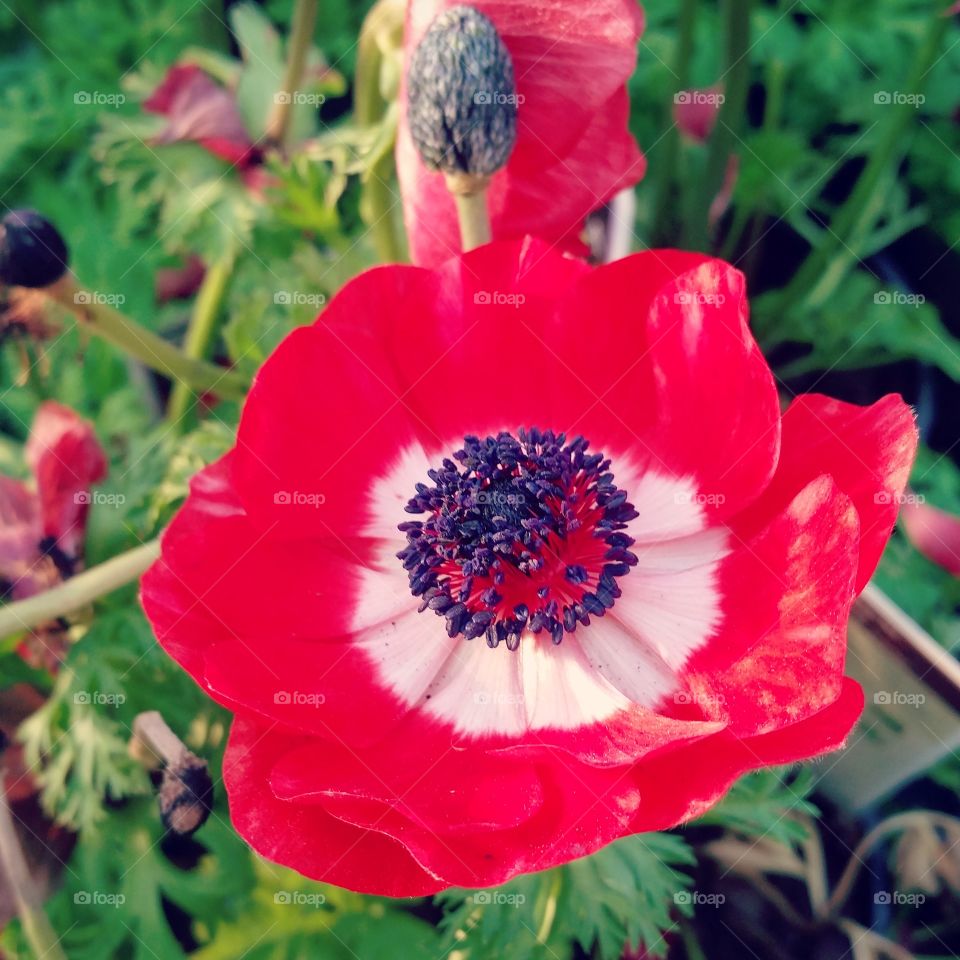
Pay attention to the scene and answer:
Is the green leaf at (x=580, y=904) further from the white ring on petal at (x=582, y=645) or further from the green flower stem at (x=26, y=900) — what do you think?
the green flower stem at (x=26, y=900)

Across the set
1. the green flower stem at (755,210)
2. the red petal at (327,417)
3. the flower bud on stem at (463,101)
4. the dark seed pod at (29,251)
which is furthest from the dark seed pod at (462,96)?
the green flower stem at (755,210)

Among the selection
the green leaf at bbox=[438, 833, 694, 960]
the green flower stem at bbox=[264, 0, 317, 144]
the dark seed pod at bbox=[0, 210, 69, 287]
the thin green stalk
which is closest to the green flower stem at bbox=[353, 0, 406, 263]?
the green flower stem at bbox=[264, 0, 317, 144]

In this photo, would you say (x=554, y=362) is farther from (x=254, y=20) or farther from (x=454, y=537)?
(x=254, y=20)

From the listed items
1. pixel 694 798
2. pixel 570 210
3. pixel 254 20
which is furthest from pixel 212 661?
pixel 254 20

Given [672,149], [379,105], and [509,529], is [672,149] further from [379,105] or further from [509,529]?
[509,529]

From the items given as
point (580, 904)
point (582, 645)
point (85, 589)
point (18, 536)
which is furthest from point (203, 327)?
point (580, 904)

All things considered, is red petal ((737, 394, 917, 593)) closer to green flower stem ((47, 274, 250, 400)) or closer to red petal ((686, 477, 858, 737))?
red petal ((686, 477, 858, 737))
